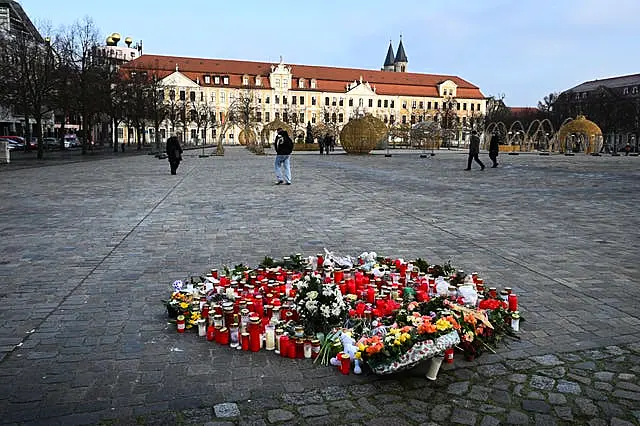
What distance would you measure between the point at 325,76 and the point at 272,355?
120434mm

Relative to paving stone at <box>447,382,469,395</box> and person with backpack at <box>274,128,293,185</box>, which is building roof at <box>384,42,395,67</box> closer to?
person with backpack at <box>274,128,293,185</box>

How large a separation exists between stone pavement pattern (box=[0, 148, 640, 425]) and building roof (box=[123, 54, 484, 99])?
101m

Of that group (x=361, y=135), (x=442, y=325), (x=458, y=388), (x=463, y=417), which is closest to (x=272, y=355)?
(x=442, y=325)

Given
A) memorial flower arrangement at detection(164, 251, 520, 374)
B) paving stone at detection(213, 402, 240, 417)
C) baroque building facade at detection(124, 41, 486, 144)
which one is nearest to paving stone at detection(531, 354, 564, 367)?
memorial flower arrangement at detection(164, 251, 520, 374)

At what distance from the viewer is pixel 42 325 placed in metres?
5.03

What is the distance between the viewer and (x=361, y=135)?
160 feet

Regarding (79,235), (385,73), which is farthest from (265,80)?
(79,235)

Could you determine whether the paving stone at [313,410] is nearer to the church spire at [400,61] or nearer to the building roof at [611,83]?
the building roof at [611,83]

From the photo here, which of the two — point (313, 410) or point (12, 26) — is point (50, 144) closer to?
point (12, 26)

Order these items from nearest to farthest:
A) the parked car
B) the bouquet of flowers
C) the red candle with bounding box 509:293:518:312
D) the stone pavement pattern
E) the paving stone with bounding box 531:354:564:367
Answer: the stone pavement pattern
the paving stone with bounding box 531:354:564:367
the bouquet of flowers
the red candle with bounding box 509:293:518:312
the parked car

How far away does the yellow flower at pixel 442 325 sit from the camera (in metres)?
4.21

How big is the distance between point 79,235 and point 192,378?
6.42 metres

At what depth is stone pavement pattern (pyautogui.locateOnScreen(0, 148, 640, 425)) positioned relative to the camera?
3.61 m

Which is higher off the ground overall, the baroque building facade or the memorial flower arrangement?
the baroque building facade
